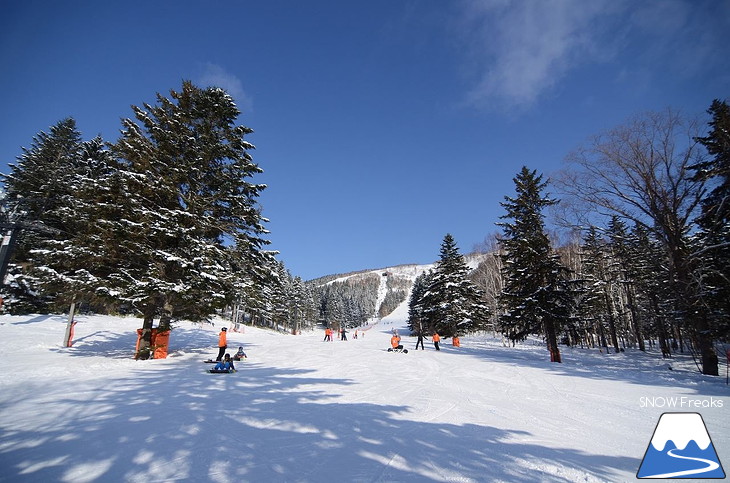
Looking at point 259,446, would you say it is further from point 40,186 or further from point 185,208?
point 40,186

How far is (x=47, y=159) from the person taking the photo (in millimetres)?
24922

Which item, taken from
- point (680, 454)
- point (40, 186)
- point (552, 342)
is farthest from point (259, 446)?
point (40, 186)

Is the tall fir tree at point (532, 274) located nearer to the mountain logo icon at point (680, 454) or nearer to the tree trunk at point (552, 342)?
the tree trunk at point (552, 342)

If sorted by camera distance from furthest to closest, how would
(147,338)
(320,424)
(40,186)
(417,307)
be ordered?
(417,307)
(40,186)
(147,338)
(320,424)

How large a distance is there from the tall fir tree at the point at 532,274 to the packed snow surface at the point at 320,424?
7084 millimetres

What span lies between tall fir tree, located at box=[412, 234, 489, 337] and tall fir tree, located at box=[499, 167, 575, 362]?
624 inches

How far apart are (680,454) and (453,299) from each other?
3405 centimetres

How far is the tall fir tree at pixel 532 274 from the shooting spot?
18.1 meters

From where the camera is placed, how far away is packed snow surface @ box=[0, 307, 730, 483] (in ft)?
12.4

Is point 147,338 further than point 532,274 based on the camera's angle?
No

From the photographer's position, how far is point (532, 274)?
61.9ft

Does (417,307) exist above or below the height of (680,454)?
above

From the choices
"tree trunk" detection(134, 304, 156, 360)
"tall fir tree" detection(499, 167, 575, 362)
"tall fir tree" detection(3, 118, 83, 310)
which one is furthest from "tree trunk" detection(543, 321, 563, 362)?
"tall fir tree" detection(3, 118, 83, 310)

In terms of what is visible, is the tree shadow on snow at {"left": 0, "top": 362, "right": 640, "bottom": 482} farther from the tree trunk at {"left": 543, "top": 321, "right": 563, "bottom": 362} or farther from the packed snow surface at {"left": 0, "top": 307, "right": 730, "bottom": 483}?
the tree trunk at {"left": 543, "top": 321, "right": 563, "bottom": 362}
